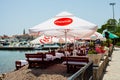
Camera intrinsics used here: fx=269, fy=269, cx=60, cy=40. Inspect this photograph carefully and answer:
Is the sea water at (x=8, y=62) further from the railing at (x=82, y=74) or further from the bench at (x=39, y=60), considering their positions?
the railing at (x=82, y=74)

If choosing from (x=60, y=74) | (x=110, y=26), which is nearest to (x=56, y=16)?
(x=60, y=74)

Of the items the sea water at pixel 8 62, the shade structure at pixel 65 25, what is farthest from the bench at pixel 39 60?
the sea water at pixel 8 62

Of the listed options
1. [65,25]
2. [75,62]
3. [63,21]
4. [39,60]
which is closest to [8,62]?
[39,60]

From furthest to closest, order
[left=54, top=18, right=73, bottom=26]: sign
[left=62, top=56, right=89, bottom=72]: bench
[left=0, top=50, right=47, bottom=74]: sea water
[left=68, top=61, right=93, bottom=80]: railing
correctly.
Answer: [left=0, top=50, right=47, bottom=74]: sea water, [left=54, top=18, right=73, bottom=26]: sign, [left=62, top=56, right=89, bottom=72]: bench, [left=68, top=61, right=93, bottom=80]: railing

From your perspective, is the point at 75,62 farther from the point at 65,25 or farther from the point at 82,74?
the point at 82,74

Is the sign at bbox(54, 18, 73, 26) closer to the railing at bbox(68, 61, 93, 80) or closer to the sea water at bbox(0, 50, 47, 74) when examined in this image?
the railing at bbox(68, 61, 93, 80)

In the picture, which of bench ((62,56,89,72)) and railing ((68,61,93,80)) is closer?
railing ((68,61,93,80))

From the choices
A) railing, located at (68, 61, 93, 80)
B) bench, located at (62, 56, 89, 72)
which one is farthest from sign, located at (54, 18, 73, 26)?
railing, located at (68, 61, 93, 80)

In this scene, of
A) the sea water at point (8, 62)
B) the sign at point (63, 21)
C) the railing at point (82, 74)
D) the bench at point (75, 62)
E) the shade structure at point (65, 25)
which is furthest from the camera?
the sea water at point (8, 62)

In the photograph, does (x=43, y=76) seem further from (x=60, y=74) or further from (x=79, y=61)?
(x=79, y=61)

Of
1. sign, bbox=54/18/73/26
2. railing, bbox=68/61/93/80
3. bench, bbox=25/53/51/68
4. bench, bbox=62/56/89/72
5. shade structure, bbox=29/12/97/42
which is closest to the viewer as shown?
railing, bbox=68/61/93/80

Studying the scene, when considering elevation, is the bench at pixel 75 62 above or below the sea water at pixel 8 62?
above

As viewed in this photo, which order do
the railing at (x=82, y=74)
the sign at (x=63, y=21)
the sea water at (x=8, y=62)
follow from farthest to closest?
the sea water at (x=8, y=62) → the sign at (x=63, y=21) → the railing at (x=82, y=74)

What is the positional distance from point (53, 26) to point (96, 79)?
2.96m
